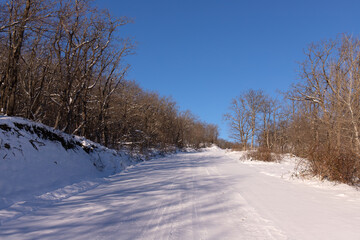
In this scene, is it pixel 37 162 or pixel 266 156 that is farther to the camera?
pixel 266 156

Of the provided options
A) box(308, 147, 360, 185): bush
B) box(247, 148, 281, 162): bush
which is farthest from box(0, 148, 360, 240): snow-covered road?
box(247, 148, 281, 162): bush

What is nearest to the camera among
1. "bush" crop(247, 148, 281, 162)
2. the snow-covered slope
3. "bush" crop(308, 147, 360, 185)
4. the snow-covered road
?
the snow-covered road

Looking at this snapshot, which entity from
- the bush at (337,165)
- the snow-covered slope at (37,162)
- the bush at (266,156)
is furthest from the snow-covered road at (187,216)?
the bush at (266,156)

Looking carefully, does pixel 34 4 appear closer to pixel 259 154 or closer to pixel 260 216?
pixel 260 216

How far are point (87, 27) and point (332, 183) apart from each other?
1481 centimetres

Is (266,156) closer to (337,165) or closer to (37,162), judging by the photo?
(337,165)

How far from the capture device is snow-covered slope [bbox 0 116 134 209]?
5.06 meters

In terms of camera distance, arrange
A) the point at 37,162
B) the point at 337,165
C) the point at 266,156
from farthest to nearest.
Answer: the point at 266,156 → the point at 337,165 → the point at 37,162

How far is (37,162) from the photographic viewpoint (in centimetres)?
631

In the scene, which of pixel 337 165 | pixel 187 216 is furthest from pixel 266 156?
pixel 187 216

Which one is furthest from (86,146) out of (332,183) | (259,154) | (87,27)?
(259,154)

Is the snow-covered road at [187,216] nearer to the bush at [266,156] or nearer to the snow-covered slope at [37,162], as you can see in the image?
the snow-covered slope at [37,162]

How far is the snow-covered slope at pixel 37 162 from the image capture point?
5.06m

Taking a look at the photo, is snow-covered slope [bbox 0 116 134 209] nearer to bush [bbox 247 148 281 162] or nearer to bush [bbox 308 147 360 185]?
bush [bbox 308 147 360 185]
